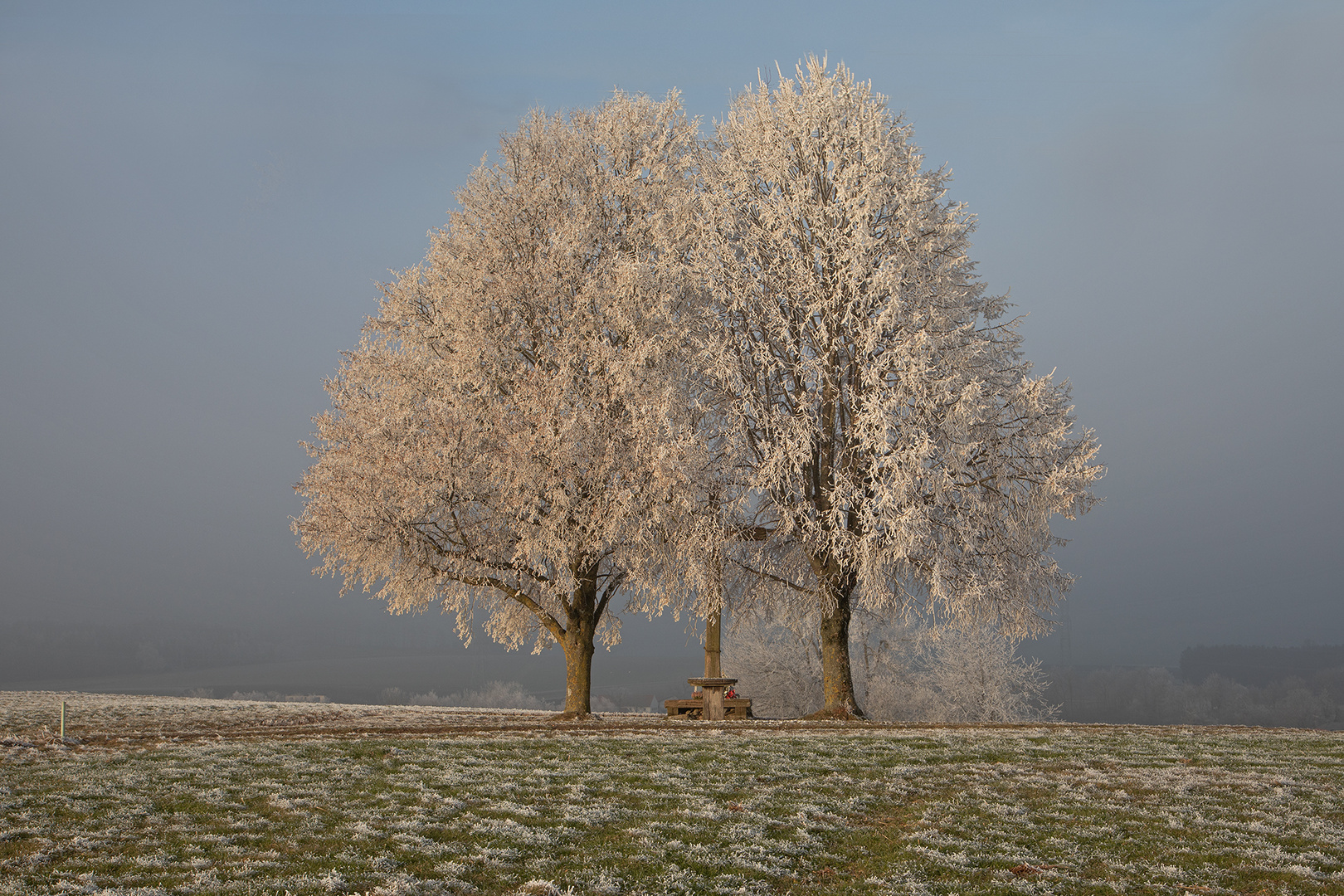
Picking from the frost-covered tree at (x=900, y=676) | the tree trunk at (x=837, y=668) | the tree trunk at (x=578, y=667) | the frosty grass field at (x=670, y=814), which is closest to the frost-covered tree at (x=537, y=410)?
the tree trunk at (x=578, y=667)

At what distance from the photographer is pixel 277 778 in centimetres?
1207

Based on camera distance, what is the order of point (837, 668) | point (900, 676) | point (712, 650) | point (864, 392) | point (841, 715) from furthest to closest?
point (900, 676)
point (712, 650)
point (837, 668)
point (841, 715)
point (864, 392)

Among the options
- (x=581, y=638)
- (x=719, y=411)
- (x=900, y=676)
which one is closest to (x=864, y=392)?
(x=719, y=411)

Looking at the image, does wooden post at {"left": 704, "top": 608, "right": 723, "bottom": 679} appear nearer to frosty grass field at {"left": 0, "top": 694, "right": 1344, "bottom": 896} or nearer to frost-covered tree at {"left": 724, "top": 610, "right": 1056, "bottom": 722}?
frosty grass field at {"left": 0, "top": 694, "right": 1344, "bottom": 896}

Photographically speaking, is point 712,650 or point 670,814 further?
point 712,650

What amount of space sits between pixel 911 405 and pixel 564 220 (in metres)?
11.1

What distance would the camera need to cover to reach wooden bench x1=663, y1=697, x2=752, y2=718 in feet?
79.1

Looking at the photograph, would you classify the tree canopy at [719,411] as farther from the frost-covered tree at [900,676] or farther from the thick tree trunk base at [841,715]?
the frost-covered tree at [900,676]

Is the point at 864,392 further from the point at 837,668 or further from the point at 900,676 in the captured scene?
the point at 900,676

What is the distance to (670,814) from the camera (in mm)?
9805

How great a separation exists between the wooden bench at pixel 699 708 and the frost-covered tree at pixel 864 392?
247 cm

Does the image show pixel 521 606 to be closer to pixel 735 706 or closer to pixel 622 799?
pixel 735 706

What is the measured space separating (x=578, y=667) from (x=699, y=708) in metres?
3.62

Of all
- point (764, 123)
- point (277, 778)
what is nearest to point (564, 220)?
point (764, 123)
